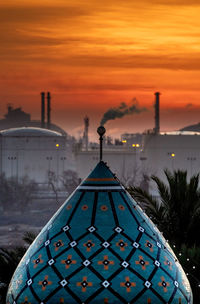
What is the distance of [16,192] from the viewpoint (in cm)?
7538

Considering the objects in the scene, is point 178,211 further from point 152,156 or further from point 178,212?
point 152,156

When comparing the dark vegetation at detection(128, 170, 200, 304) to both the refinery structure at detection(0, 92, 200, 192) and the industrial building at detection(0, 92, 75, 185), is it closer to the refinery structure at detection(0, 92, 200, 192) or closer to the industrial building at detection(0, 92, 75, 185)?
the refinery structure at detection(0, 92, 200, 192)

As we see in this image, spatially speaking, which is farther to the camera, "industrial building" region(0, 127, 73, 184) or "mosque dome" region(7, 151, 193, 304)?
"industrial building" region(0, 127, 73, 184)

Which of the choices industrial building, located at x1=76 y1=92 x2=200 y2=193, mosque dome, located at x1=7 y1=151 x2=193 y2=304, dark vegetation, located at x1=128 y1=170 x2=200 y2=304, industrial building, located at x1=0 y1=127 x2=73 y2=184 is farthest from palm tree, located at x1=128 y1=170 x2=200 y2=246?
industrial building, located at x1=0 y1=127 x2=73 y2=184

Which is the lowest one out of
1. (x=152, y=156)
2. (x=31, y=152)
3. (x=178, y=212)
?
(x=178, y=212)

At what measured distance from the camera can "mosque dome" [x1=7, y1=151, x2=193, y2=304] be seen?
7453 millimetres

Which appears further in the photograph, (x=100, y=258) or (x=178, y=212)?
(x=178, y=212)

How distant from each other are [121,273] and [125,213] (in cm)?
64

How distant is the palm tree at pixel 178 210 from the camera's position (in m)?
14.7

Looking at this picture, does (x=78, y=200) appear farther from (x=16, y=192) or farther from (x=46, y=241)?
(x=16, y=192)

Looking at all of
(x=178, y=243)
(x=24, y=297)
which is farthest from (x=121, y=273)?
(x=178, y=243)

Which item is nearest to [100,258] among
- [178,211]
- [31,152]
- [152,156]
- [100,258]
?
[100,258]

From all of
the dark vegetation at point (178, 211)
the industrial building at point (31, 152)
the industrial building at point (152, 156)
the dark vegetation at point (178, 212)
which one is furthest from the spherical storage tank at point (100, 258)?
→ the industrial building at point (31, 152)

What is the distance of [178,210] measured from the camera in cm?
1477
